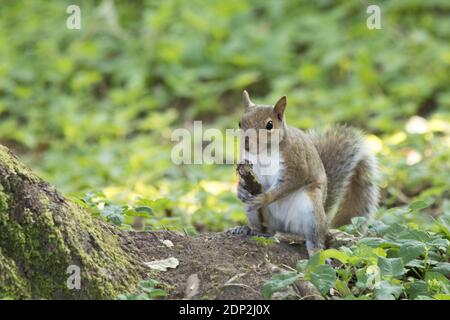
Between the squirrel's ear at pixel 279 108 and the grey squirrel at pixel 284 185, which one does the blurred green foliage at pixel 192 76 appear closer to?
the grey squirrel at pixel 284 185

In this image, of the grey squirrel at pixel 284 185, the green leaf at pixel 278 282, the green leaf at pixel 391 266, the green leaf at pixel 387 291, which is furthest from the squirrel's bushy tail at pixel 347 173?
the green leaf at pixel 278 282

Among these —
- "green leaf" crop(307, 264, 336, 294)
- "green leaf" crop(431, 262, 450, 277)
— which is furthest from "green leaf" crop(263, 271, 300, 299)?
"green leaf" crop(431, 262, 450, 277)

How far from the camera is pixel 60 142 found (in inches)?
277

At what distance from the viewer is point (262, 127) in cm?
352

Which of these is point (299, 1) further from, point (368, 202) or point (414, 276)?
point (414, 276)

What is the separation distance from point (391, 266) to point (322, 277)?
311 millimetres

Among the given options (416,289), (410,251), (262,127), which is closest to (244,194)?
(262,127)

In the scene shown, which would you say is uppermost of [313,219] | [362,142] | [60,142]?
[60,142]

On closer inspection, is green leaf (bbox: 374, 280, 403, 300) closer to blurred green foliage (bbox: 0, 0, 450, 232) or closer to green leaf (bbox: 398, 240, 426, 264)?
green leaf (bbox: 398, 240, 426, 264)

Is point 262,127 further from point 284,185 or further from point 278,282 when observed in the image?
point 278,282

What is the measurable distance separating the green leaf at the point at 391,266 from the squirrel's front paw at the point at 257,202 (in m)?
0.68

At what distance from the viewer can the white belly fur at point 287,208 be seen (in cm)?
355

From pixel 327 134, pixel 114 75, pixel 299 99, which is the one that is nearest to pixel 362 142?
pixel 327 134
